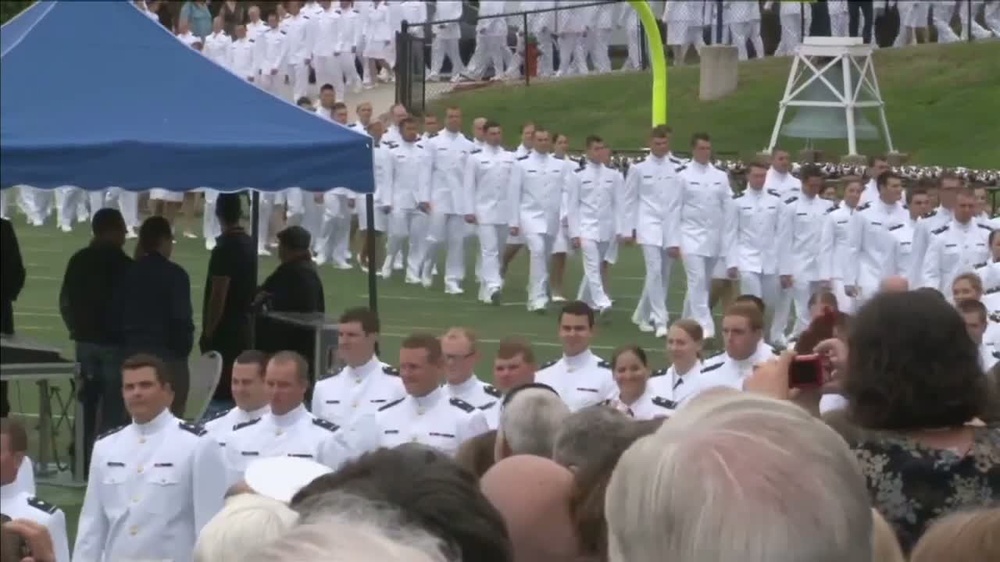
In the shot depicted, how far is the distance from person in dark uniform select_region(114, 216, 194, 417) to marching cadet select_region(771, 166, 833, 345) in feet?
27.5

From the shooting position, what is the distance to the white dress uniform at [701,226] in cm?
2062

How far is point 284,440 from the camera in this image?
10.2 meters

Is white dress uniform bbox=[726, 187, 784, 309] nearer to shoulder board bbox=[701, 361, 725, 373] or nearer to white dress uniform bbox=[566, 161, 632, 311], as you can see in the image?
white dress uniform bbox=[566, 161, 632, 311]

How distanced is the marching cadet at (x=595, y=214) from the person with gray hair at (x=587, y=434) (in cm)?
1594

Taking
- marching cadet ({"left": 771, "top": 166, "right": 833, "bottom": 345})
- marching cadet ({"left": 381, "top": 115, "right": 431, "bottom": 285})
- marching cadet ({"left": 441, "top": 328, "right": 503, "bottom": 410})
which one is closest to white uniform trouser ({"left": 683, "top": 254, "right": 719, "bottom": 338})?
marching cadet ({"left": 771, "top": 166, "right": 833, "bottom": 345})

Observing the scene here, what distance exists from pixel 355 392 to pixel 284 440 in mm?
1603

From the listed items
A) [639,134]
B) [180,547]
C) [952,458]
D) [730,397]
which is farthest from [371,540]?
[639,134]

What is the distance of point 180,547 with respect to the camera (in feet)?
31.9

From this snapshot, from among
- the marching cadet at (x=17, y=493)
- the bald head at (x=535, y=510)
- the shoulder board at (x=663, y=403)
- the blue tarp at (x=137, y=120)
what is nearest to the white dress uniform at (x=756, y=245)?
the blue tarp at (x=137, y=120)

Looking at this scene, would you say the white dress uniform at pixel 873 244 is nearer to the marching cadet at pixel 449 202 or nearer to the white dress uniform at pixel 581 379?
the marching cadet at pixel 449 202

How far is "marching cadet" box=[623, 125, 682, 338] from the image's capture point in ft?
67.7

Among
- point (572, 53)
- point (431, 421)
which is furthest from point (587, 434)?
point (572, 53)

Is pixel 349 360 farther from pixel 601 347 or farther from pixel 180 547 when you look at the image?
pixel 601 347

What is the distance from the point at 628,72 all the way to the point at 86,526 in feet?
90.6
